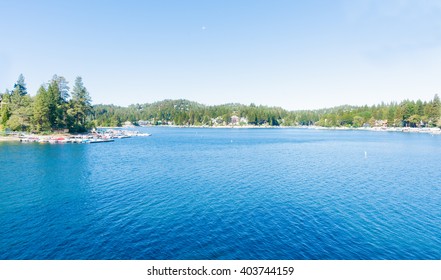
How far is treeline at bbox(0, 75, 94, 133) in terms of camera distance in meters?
96.1

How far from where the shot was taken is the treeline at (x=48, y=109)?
9606cm

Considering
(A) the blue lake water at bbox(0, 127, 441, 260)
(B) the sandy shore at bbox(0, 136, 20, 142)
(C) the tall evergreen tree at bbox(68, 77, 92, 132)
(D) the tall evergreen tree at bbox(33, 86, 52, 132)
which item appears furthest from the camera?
(C) the tall evergreen tree at bbox(68, 77, 92, 132)

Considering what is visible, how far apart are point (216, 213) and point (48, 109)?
90.6 meters

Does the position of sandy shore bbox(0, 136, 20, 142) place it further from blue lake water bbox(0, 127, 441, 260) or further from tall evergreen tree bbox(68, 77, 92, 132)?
blue lake water bbox(0, 127, 441, 260)

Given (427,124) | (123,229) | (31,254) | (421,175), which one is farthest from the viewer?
(427,124)

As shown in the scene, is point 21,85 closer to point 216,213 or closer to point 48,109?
point 48,109

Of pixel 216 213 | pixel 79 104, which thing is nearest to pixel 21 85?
pixel 79 104

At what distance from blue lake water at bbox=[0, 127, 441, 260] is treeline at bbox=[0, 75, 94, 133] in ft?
178

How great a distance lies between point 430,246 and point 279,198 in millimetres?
14958

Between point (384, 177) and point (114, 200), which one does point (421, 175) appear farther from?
point (114, 200)

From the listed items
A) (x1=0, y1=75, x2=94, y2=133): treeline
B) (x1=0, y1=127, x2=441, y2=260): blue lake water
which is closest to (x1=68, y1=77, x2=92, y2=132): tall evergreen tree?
(x1=0, y1=75, x2=94, y2=133): treeline

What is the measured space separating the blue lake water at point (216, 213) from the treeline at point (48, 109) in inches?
2140
